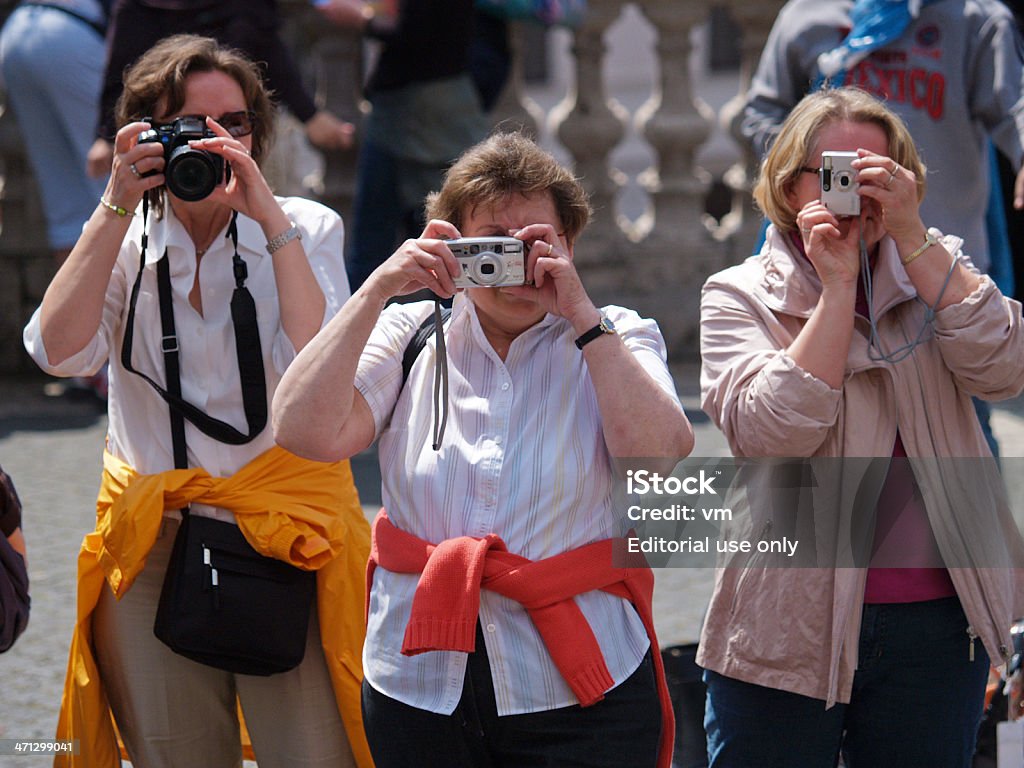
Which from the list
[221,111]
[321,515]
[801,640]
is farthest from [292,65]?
[801,640]

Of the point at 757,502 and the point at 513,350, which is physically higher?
the point at 513,350

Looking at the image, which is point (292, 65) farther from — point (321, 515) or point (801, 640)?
point (801, 640)

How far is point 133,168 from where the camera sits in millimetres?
3121

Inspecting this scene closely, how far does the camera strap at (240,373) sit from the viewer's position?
3.19m

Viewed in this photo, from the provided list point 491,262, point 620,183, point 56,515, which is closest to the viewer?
point 491,262

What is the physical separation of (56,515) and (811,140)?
368 centimetres

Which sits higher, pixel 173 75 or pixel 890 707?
pixel 173 75

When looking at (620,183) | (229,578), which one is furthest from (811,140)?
(620,183)

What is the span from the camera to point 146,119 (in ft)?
10.9

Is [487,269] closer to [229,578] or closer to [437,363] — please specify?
[437,363]

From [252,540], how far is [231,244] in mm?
630

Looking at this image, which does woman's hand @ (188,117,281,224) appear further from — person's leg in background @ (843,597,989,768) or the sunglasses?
person's leg in background @ (843,597,989,768)

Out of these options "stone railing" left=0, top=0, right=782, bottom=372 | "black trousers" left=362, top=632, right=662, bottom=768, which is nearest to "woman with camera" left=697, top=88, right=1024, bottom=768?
"black trousers" left=362, top=632, right=662, bottom=768

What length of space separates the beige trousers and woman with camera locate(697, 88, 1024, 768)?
2.74ft
